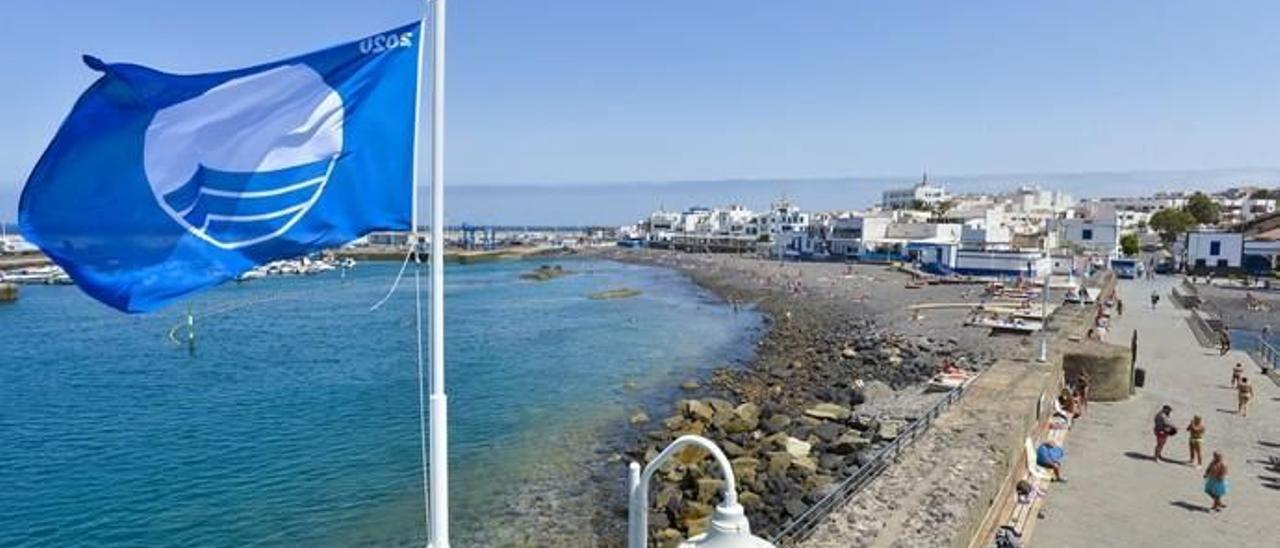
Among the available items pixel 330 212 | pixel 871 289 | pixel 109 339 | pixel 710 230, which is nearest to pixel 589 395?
pixel 330 212

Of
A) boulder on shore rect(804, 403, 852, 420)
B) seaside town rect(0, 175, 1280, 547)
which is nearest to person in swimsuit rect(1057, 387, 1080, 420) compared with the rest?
seaside town rect(0, 175, 1280, 547)

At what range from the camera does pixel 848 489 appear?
38.5ft

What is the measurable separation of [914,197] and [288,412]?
497 feet

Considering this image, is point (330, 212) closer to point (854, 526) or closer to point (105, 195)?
point (105, 195)

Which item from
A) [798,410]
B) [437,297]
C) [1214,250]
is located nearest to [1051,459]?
[798,410]

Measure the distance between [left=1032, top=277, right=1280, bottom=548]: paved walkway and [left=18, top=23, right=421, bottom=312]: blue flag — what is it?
1102 cm

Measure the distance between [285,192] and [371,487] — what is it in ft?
59.1

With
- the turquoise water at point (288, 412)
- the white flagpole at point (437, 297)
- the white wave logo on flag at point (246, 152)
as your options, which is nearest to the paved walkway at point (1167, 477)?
the white flagpole at point (437, 297)

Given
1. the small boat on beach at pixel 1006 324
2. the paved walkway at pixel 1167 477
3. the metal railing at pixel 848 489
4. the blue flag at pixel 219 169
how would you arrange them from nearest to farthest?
the blue flag at pixel 219 169, the metal railing at pixel 848 489, the paved walkway at pixel 1167 477, the small boat on beach at pixel 1006 324

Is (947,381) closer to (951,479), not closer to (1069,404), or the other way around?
(1069,404)

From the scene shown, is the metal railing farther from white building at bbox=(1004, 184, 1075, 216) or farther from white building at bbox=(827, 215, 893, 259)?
white building at bbox=(1004, 184, 1075, 216)

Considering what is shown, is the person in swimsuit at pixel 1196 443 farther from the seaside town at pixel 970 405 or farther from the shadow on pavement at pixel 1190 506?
the shadow on pavement at pixel 1190 506

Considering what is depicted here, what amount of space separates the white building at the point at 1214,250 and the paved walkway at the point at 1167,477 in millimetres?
56966

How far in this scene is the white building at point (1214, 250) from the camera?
71375 mm
